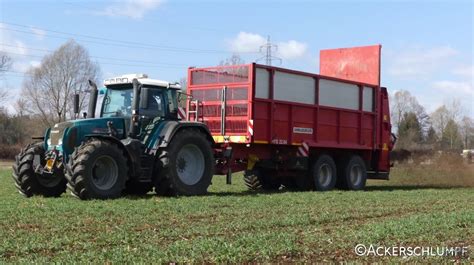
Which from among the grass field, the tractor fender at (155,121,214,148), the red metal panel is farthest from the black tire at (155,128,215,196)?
the red metal panel

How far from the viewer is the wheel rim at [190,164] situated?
14.2m

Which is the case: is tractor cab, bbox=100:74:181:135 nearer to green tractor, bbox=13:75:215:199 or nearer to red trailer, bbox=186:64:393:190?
green tractor, bbox=13:75:215:199

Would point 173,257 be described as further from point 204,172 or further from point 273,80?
point 273,80

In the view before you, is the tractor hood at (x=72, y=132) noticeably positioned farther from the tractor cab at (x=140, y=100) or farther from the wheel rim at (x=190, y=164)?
the wheel rim at (x=190, y=164)

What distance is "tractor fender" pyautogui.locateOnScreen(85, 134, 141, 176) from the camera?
42.1 feet

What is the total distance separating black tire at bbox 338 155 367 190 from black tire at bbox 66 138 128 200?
28.1 feet

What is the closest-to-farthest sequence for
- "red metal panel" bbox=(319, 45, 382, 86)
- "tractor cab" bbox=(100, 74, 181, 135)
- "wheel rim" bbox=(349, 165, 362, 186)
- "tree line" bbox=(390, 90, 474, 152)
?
1. "tractor cab" bbox=(100, 74, 181, 135)
2. "wheel rim" bbox=(349, 165, 362, 186)
3. "red metal panel" bbox=(319, 45, 382, 86)
4. "tree line" bbox=(390, 90, 474, 152)

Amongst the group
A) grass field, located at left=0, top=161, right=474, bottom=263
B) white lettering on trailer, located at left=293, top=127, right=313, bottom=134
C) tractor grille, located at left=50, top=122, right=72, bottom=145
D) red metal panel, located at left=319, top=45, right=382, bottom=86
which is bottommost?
grass field, located at left=0, top=161, right=474, bottom=263

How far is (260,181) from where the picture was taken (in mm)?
18594

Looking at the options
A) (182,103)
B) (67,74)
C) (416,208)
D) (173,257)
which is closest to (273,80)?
(182,103)

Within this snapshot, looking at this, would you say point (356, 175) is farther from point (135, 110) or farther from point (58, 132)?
point (58, 132)

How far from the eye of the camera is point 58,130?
42.5 ft

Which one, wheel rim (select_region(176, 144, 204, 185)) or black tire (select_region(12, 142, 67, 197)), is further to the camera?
wheel rim (select_region(176, 144, 204, 185))

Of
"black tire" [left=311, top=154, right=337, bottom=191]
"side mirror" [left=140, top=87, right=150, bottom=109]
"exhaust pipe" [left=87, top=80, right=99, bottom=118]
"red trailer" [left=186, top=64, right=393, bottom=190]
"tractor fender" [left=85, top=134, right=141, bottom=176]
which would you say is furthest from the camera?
"black tire" [left=311, top=154, right=337, bottom=191]
